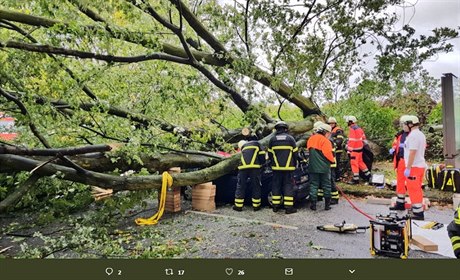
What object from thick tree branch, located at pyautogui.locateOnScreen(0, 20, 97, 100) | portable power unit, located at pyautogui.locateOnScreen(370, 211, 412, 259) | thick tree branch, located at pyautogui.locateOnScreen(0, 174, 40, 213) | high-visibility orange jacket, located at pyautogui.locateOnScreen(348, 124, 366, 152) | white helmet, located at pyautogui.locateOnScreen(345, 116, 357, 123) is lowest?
portable power unit, located at pyautogui.locateOnScreen(370, 211, 412, 259)

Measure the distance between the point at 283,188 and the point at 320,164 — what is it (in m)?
0.62

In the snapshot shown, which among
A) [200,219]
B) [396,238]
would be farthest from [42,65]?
[396,238]

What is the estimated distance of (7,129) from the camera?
362cm

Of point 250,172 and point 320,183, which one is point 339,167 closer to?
point 320,183

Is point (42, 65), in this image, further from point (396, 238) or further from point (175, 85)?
point (396, 238)

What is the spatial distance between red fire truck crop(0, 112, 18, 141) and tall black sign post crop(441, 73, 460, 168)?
4841mm

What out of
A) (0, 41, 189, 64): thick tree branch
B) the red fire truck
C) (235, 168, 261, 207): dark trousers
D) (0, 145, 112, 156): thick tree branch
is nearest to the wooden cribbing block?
(235, 168, 261, 207): dark trousers

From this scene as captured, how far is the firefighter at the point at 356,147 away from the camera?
5.96 meters

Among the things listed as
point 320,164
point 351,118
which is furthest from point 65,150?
point 351,118

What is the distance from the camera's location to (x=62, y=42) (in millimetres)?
2822

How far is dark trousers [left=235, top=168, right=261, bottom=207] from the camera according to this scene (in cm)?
453

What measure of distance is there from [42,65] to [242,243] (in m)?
2.36

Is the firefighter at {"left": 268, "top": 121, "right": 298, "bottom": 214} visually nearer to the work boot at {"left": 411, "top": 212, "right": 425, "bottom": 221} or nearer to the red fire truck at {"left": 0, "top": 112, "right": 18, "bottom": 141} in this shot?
the work boot at {"left": 411, "top": 212, "right": 425, "bottom": 221}
